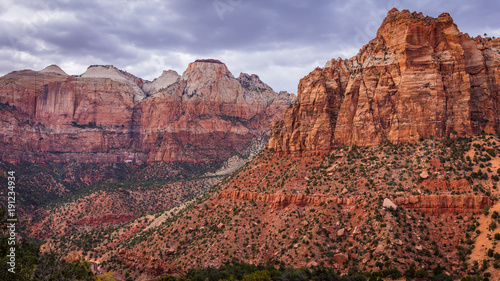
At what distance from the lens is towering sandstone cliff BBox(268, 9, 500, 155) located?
2793 inches

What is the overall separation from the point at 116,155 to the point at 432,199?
161m

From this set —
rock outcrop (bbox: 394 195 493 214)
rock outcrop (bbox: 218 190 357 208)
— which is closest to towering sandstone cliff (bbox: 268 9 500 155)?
rock outcrop (bbox: 218 190 357 208)

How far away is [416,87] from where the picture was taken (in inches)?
2835

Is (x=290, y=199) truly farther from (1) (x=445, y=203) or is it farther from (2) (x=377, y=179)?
(1) (x=445, y=203)

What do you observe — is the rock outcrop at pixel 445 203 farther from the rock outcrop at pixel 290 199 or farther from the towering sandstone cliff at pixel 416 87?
the towering sandstone cliff at pixel 416 87

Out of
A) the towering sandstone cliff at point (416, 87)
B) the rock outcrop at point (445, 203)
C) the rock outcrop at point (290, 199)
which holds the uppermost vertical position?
the towering sandstone cliff at point (416, 87)

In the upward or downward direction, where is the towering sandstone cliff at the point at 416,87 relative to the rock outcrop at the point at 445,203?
upward

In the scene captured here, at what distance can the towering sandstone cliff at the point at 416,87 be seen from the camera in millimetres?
70938

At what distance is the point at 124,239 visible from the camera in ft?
339

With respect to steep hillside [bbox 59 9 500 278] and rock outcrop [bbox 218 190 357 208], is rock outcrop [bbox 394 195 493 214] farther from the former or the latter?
rock outcrop [bbox 218 190 357 208]

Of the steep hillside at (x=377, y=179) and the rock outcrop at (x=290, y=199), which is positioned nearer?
the steep hillside at (x=377, y=179)

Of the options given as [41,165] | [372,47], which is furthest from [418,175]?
[41,165]

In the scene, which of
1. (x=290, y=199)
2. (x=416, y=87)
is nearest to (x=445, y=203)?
(x=416, y=87)

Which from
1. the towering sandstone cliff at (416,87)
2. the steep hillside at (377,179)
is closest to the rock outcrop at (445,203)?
the steep hillside at (377,179)
